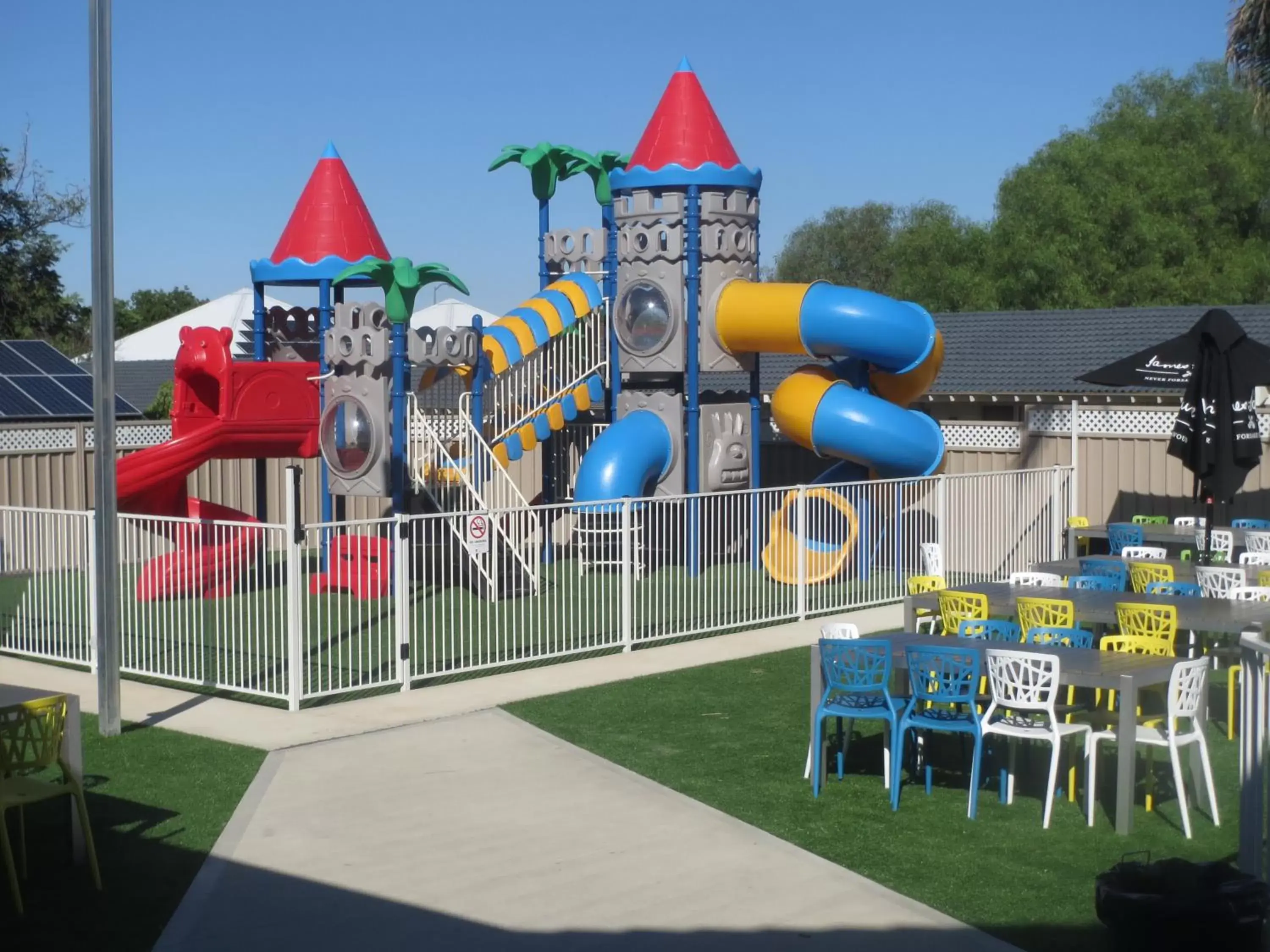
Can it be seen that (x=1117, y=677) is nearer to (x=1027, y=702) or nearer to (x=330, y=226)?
(x=1027, y=702)

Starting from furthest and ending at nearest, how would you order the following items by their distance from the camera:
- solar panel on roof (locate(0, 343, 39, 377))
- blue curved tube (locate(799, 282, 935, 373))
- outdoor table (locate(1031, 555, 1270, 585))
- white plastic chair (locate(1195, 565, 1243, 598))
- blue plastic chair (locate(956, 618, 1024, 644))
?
solar panel on roof (locate(0, 343, 39, 377)) < blue curved tube (locate(799, 282, 935, 373)) < outdoor table (locate(1031, 555, 1270, 585)) < white plastic chair (locate(1195, 565, 1243, 598)) < blue plastic chair (locate(956, 618, 1024, 644))

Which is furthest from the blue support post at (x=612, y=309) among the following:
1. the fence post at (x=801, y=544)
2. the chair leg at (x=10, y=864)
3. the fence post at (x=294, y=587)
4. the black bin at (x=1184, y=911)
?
the black bin at (x=1184, y=911)

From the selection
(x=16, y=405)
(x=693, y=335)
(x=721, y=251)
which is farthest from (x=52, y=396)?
(x=721, y=251)

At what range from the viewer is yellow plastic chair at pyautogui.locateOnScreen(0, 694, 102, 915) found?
7.55 m

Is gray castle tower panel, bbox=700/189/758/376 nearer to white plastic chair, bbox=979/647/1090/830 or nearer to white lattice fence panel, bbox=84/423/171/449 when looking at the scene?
white lattice fence panel, bbox=84/423/171/449

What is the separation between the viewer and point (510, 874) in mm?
7855

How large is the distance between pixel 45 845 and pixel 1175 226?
38723 millimetres

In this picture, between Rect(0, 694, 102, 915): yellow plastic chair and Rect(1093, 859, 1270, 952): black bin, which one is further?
Rect(0, 694, 102, 915): yellow plastic chair

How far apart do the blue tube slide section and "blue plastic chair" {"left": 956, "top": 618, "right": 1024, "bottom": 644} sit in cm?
917

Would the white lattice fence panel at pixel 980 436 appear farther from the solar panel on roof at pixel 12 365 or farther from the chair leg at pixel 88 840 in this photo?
the chair leg at pixel 88 840

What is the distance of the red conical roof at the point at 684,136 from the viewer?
2028 centimetres

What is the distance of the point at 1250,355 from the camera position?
14641 mm

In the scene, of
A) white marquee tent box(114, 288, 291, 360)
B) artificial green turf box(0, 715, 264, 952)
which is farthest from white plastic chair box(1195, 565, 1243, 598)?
white marquee tent box(114, 288, 291, 360)

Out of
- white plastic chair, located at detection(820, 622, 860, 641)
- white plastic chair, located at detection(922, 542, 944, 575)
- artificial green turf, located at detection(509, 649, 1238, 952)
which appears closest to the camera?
artificial green turf, located at detection(509, 649, 1238, 952)
